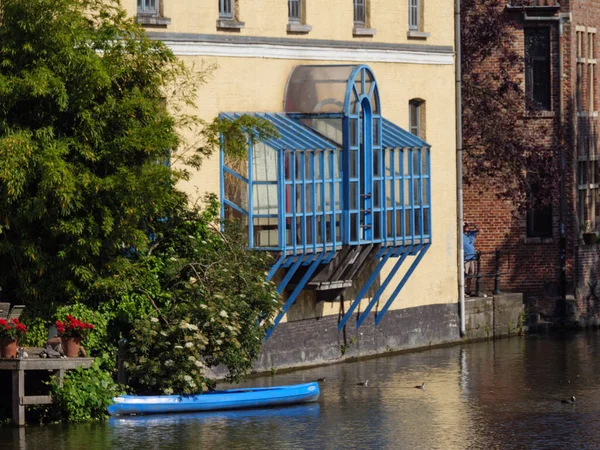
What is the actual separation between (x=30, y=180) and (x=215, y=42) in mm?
5915

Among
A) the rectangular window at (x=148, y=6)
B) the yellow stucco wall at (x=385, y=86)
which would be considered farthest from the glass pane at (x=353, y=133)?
the rectangular window at (x=148, y=6)

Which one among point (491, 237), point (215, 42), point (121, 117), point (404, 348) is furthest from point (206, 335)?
point (491, 237)

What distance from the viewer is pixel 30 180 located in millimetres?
24953

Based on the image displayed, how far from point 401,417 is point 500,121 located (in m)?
15.8

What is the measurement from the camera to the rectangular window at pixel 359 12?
33447 millimetres

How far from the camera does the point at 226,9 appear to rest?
3045 cm

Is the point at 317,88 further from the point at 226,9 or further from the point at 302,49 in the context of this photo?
the point at 226,9

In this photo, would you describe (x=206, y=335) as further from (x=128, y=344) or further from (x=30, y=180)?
(x=30, y=180)

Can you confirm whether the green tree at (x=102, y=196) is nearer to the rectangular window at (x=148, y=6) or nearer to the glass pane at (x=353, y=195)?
the rectangular window at (x=148, y=6)

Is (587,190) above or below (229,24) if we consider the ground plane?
below

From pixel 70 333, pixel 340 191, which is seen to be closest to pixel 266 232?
pixel 340 191

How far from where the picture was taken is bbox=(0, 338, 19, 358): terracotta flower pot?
24406 mm

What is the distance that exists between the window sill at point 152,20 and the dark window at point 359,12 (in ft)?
17.6

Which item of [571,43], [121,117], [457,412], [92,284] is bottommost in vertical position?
[457,412]
